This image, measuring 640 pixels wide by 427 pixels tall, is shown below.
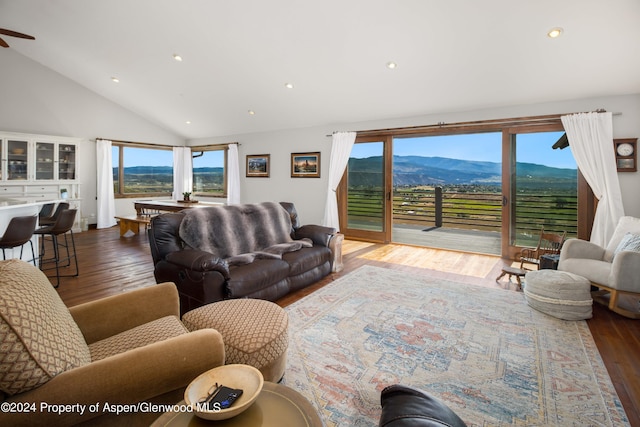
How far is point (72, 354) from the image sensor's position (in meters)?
1.13

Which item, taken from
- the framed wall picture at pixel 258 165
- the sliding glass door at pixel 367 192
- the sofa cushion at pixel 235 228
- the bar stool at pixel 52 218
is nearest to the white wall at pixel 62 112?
the bar stool at pixel 52 218

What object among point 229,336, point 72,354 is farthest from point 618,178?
point 72,354

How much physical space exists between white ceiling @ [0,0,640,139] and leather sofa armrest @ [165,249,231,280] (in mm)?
3072

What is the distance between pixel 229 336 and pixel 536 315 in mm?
2764

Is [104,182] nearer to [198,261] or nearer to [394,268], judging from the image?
[198,261]

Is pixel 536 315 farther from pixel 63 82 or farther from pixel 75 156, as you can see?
pixel 63 82

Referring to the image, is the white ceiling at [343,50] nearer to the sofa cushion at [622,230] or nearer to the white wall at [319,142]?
the white wall at [319,142]

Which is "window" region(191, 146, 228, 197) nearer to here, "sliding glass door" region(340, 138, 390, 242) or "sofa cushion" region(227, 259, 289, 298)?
"sliding glass door" region(340, 138, 390, 242)

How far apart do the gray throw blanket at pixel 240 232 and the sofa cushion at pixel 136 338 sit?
1.38 m

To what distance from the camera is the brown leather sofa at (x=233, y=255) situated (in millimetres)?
2672

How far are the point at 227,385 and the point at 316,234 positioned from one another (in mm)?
3047

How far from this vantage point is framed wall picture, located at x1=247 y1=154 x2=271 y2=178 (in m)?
7.88

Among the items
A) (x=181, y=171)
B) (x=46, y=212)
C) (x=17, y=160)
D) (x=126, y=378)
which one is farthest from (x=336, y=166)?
(x=17, y=160)

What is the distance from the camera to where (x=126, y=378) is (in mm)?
1106
